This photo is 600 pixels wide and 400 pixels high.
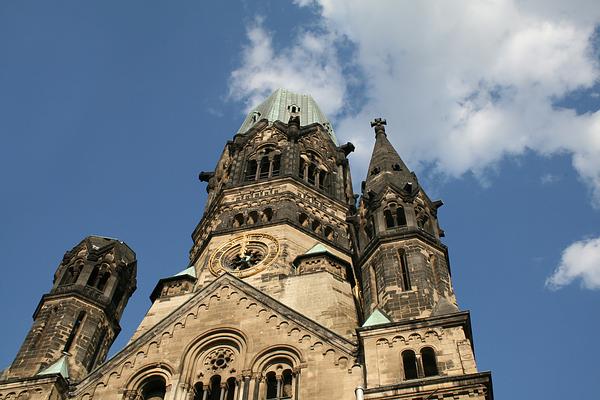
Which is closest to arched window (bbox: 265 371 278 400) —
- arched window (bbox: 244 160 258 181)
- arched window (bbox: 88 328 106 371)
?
arched window (bbox: 88 328 106 371)

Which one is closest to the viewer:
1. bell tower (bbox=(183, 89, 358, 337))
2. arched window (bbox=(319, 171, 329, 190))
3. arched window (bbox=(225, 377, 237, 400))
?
arched window (bbox=(225, 377, 237, 400))

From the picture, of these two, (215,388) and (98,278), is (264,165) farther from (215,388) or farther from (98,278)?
(215,388)

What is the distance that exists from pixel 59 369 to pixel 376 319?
29.3 ft

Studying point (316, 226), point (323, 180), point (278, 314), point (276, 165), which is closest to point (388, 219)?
point (278, 314)

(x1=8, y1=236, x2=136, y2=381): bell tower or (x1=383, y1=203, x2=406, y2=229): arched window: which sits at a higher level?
(x1=383, y1=203, x2=406, y2=229): arched window

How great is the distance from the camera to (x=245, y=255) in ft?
94.8

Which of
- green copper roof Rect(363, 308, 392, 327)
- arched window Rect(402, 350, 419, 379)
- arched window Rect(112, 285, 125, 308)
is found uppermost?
arched window Rect(112, 285, 125, 308)

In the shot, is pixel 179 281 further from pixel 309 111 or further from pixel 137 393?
pixel 309 111

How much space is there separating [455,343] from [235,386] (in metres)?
5.85

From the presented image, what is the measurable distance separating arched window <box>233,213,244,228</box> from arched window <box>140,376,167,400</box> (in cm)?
1130

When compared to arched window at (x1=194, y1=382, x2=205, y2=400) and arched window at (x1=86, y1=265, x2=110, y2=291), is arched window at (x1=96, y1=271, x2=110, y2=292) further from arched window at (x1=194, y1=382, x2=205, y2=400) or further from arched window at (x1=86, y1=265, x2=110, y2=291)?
arched window at (x1=194, y1=382, x2=205, y2=400)

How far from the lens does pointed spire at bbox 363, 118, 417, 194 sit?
2720 centimetres

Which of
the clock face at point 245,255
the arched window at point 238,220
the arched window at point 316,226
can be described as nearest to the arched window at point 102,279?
the clock face at point 245,255

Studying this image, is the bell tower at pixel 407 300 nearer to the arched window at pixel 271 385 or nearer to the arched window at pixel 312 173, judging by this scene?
the arched window at pixel 271 385
